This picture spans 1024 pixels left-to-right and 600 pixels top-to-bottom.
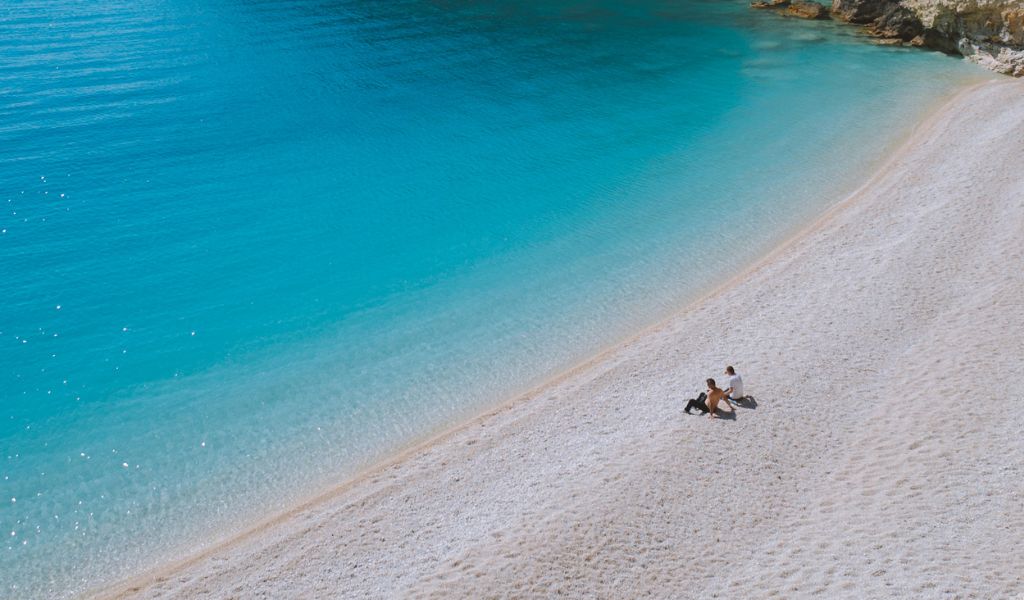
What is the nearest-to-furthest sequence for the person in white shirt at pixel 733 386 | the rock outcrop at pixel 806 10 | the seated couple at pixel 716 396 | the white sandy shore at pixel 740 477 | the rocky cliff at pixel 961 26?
the white sandy shore at pixel 740 477, the seated couple at pixel 716 396, the person in white shirt at pixel 733 386, the rocky cliff at pixel 961 26, the rock outcrop at pixel 806 10

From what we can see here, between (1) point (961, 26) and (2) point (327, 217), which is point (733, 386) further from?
(1) point (961, 26)

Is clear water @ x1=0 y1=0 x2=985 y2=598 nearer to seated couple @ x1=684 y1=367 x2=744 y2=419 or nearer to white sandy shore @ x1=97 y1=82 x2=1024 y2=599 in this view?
white sandy shore @ x1=97 y1=82 x2=1024 y2=599

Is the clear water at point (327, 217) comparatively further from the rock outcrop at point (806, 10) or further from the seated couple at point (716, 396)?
the seated couple at point (716, 396)

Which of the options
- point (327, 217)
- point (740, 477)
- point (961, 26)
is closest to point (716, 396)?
point (740, 477)

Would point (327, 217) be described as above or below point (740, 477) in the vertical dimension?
above

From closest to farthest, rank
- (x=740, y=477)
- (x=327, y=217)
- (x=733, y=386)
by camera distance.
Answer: (x=740, y=477), (x=733, y=386), (x=327, y=217)

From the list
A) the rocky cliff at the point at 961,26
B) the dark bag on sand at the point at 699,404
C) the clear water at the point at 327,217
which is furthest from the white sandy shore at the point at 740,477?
the rocky cliff at the point at 961,26

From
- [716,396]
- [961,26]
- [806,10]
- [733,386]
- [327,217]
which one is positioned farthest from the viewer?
[806,10]

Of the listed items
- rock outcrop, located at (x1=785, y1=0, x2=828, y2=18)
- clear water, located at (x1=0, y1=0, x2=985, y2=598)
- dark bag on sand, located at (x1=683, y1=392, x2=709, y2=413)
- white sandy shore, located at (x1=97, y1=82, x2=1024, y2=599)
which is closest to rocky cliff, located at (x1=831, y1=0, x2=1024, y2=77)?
clear water, located at (x1=0, y1=0, x2=985, y2=598)
